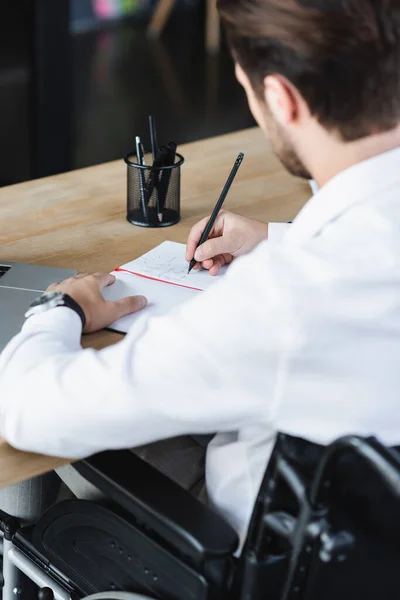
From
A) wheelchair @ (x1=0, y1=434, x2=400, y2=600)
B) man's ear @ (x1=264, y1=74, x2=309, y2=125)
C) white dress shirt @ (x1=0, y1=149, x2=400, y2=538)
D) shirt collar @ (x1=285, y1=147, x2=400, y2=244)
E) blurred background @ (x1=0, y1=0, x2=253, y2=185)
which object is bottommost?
blurred background @ (x1=0, y1=0, x2=253, y2=185)

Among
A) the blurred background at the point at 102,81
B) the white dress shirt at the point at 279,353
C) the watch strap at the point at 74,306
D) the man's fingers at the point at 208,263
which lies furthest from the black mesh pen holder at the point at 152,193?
the blurred background at the point at 102,81

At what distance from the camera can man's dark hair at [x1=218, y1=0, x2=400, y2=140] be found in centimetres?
89

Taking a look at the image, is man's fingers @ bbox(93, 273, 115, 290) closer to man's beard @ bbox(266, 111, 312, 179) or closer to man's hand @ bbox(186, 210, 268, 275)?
man's hand @ bbox(186, 210, 268, 275)

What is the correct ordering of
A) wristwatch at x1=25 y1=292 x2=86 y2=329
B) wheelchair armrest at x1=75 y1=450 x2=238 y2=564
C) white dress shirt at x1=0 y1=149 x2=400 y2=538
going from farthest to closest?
wristwatch at x1=25 y1=292 x2=86 y2=329
wheelchair armrest at x1=75 y1=450 x2=238 y2=564
white dress shirt at x1=0 y1=149 x2=400 y2=538

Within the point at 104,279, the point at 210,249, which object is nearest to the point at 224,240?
the point at 210,249

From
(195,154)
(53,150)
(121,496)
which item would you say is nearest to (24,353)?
(121,496)

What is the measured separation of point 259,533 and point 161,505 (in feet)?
0.43

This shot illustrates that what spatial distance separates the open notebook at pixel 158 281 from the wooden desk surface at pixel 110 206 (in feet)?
0.12

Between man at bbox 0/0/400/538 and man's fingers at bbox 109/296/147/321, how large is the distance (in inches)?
11.6

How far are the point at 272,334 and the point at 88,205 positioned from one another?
3.26 feet

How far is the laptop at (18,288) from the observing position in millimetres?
1281

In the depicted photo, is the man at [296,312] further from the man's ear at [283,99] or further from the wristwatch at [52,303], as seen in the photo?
the wristwatch at [52,303]

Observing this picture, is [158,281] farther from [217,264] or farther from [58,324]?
[58,324]

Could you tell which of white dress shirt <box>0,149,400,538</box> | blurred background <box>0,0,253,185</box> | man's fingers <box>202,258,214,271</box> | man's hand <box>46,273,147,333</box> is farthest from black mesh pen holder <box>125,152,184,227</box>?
blurred background <box>0,0,253,185</box>
